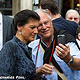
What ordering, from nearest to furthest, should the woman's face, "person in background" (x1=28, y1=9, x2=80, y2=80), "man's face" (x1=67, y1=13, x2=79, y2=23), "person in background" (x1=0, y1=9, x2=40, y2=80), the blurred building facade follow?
"person in background" (x1=0, y1=9, x2=40, y2=80) < the woman's face < "person in background" (x1=28, y1=9, x2=80, y2=80) < "man's face" (x1=67, y1=13, x2=79, y2=23) < the blurred building facade

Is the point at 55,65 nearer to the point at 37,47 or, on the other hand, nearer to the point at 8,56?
the point at 37,47

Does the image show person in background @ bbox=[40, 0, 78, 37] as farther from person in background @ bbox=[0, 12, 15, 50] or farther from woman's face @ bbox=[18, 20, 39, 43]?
woman's face @ bbox=[18, 20, 39, 43]

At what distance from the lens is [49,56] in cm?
381

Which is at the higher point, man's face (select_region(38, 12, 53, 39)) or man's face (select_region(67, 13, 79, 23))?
man's face (select_region(38, 12, 53, 39))

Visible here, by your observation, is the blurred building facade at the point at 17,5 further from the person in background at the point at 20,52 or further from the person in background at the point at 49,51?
the person in background at the point at 20,52

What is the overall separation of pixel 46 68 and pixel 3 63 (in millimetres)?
450

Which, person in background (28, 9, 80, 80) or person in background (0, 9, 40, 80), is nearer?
person in background (0, 9, 40, 80)

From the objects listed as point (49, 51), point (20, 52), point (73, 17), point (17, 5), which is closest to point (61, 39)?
point (49, 51)

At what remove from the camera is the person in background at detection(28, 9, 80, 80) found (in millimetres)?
3805

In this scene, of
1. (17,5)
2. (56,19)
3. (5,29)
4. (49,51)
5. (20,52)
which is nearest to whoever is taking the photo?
(20,52)

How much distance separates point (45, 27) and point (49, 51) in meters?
0.30

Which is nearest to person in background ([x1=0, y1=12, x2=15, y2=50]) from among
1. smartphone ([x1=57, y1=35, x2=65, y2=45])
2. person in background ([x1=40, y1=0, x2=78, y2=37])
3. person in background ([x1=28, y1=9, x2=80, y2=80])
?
person in background ([x1=40, y1=0, x2=78, y2=37])

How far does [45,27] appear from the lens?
13.0 feet

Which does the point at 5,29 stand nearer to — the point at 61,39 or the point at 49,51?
the point at 49,51
